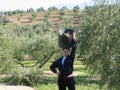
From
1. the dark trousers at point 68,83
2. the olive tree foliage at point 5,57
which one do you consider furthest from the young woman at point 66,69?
the olive tree foliage at point 5,57

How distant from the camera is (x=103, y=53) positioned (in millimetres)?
13492

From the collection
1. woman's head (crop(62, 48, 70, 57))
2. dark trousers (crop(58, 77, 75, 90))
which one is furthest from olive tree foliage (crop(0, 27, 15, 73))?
woman's head (crop(62, 48, 70, 57))

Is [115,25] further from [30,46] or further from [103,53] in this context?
[30,46]

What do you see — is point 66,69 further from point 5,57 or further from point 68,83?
point 5,57

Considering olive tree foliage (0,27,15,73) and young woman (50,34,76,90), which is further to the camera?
olive tree foliage (0,27,15,73)

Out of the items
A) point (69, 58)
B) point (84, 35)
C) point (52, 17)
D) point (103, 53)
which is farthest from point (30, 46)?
point (52, 17)

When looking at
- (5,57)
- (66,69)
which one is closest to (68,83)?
(66,69)

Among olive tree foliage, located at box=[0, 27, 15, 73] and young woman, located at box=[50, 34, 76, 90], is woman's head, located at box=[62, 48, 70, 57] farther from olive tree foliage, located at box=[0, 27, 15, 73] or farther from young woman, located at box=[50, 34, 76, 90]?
olive tree foliage, located at box=[0, 27, 15, 73]

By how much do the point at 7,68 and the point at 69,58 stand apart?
23418mm

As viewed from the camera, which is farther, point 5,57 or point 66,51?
point 5,57

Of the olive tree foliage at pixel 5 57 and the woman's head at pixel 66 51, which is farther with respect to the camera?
the olive tree foliage at pixel 5 57

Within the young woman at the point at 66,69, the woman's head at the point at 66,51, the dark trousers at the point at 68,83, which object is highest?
the woman's head at the point at 66,51

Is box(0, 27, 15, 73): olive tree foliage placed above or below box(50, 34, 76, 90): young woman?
below

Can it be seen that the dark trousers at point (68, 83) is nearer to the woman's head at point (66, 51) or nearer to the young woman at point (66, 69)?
the young woman at point (66, 69)
